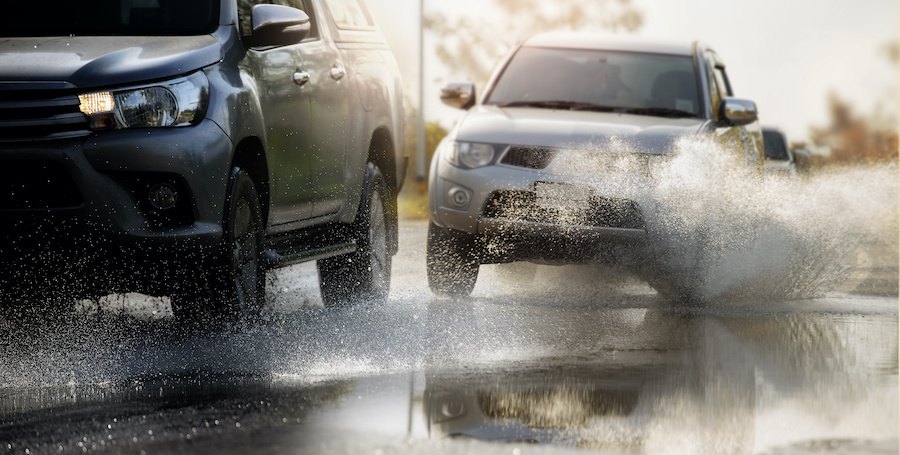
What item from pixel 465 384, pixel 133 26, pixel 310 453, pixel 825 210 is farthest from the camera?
pixel 825 210

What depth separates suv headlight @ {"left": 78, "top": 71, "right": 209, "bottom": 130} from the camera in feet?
26.4

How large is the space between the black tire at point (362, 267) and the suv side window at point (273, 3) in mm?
1050

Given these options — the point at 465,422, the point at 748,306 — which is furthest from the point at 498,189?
the point at 465,422

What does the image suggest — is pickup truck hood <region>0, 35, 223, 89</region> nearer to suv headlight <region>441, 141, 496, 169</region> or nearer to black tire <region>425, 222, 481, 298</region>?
suv headlight <region>441, 141, 496, 169</region>

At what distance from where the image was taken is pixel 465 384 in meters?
7.39

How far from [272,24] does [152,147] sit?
1.23 meters

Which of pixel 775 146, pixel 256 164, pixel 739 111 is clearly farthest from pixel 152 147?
pixel 775 146

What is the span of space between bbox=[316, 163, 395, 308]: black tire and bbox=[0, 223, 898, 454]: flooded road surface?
7.0 inches

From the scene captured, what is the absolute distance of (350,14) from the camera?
37.2ft

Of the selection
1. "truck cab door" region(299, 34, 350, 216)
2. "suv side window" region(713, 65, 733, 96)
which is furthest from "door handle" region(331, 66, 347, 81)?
"suv side window" region(713, 65, 733, 96)

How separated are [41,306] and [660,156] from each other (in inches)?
164

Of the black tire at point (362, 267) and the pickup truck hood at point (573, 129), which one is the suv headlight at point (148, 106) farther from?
the pickup truck hood at point (573, 129)

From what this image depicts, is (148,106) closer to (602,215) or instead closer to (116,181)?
(116,181)

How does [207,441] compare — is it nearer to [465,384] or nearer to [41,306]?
[465,384]
